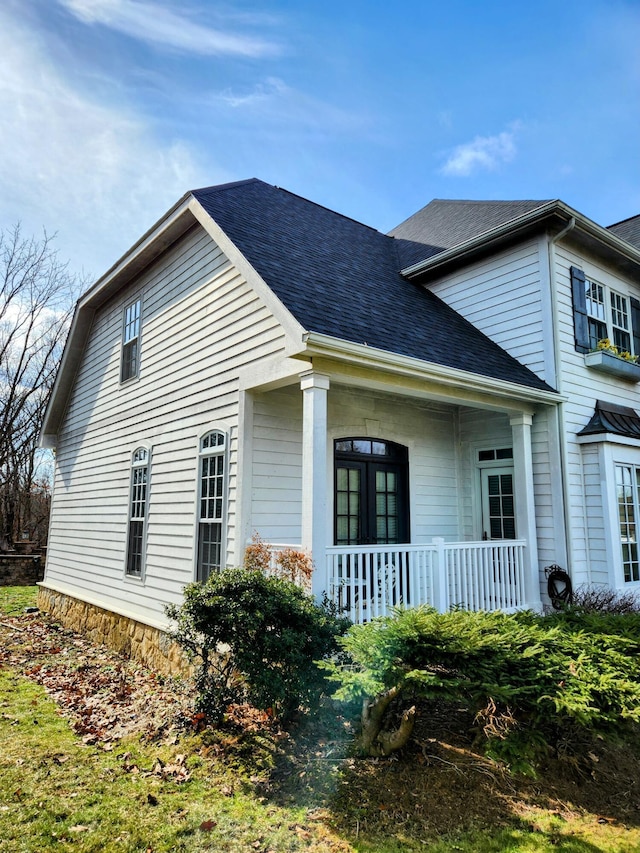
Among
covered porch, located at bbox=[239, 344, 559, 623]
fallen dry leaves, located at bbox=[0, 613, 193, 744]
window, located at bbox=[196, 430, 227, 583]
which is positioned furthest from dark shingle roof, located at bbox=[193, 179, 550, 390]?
fallen dry leaves, located at bbox=[0, 613, 193, 744]

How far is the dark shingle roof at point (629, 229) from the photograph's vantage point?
1102 centimetres

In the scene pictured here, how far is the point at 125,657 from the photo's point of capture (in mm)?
8086

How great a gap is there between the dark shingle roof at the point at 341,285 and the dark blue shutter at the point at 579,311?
1017 millimetres

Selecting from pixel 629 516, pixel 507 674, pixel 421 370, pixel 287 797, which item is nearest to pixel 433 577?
pixel 421 370

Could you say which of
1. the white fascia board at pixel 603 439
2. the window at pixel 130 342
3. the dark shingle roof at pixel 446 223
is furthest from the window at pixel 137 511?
the white fascia board at pixel 603 439

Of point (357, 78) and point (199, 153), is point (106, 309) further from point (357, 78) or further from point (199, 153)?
point (357, 78)

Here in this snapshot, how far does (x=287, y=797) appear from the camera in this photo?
12.0 feet

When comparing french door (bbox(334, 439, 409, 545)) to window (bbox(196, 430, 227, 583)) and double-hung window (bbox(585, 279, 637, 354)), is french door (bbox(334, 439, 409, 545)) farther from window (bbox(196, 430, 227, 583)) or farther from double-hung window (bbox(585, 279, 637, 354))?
double-hung window (bbox(585, 279, 637, 354))

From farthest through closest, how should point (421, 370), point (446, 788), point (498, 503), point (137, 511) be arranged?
point (137, 511) < point (498, 503) < point (421, 370) < point (446, 788)

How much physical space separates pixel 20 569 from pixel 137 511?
10.1 meters

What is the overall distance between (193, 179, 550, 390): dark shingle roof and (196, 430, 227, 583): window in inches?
83.2

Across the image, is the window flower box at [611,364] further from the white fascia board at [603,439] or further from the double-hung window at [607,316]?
the white fascia board at [603,439]

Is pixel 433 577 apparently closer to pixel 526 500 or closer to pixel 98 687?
pixel 526 500

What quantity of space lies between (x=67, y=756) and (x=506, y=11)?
349 inches
